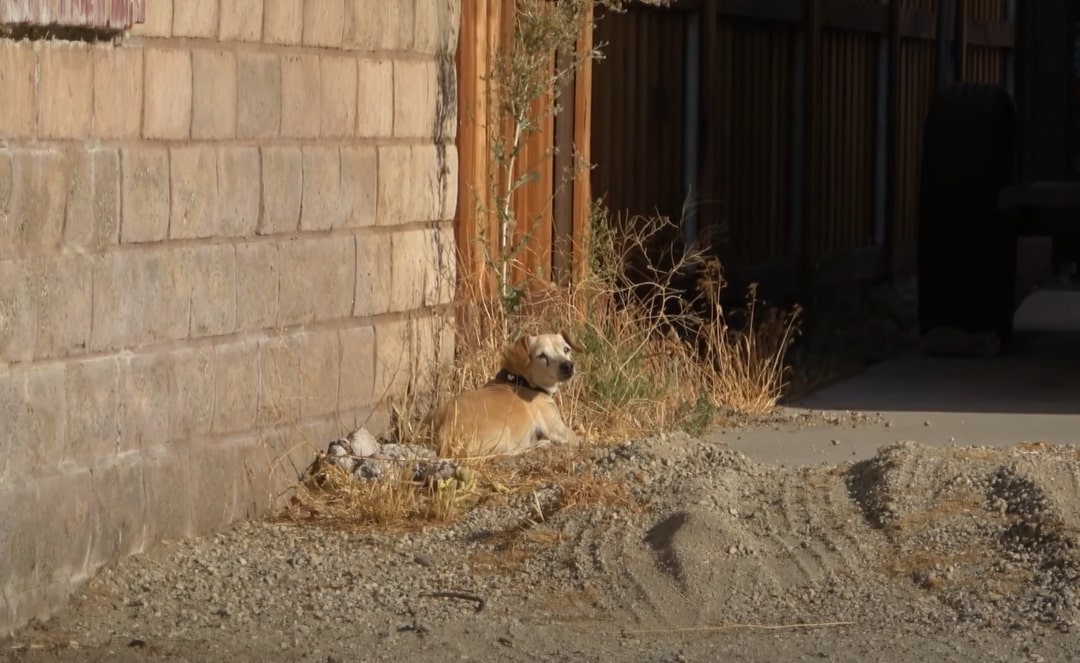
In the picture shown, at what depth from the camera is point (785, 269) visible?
1323 cm

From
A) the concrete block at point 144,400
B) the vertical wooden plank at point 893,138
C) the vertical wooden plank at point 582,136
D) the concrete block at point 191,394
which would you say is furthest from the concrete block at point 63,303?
the vertical wooden plank at point 893,138

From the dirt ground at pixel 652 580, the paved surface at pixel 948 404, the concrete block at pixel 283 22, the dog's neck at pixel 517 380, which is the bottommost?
the dirt ground at pixel 652 580

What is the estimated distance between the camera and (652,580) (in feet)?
19.4

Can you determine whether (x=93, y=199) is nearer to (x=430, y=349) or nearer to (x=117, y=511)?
(x=117, y=511)

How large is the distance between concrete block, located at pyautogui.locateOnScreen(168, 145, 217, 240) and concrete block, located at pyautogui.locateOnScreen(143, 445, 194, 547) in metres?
0.72

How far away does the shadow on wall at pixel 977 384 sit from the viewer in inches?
368

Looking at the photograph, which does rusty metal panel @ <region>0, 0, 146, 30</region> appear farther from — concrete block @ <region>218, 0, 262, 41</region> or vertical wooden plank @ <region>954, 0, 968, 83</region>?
vertical wooden plank @ <region>954, 0, 968, 83</region>

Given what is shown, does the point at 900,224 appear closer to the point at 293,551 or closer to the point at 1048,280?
the point at 1048,280

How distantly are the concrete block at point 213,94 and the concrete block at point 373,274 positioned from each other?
1050mm

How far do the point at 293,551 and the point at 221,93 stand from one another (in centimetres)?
159

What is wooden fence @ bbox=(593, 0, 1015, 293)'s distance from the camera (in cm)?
1105

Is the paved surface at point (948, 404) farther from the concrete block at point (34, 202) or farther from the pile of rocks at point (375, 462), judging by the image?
the concrete block at point (34, 202)

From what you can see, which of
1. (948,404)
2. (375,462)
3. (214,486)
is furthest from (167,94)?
(948,404)

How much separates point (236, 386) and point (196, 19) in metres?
1.28
